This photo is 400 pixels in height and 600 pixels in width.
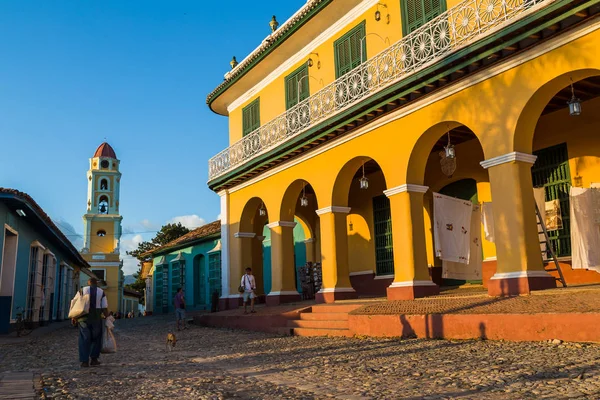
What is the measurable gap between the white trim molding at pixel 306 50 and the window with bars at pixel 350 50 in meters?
0.35

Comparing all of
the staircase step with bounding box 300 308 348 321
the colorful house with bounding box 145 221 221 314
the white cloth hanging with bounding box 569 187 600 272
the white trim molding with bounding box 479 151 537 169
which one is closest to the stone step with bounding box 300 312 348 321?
the staircase step with bounding box 300 308 348 321

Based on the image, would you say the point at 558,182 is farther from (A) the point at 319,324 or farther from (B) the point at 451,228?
(A) the point at 319,324

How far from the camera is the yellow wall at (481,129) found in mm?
9297

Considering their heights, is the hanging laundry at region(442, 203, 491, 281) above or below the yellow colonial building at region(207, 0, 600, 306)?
below

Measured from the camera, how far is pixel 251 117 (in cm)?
1928

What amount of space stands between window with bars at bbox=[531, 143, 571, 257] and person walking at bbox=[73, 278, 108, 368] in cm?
890

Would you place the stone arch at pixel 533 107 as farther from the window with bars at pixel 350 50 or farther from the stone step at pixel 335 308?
the window with bars at pixel 350 50

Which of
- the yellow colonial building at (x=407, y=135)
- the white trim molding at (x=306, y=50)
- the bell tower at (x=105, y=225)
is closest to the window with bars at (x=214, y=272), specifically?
the yellow colonial building at (x=407, y=135)

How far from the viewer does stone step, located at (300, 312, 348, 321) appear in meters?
11.9

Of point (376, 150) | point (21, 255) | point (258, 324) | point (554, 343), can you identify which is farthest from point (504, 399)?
point (21, 255)

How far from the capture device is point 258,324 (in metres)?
14.4

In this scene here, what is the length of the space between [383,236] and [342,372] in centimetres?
983

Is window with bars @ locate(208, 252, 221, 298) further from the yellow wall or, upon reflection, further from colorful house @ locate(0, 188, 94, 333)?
the yellow wall

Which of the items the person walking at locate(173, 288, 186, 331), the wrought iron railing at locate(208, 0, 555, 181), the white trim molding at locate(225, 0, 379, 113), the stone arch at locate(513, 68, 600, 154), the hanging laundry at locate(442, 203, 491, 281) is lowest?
the person walking at locate(173, 288, 186, 331)
